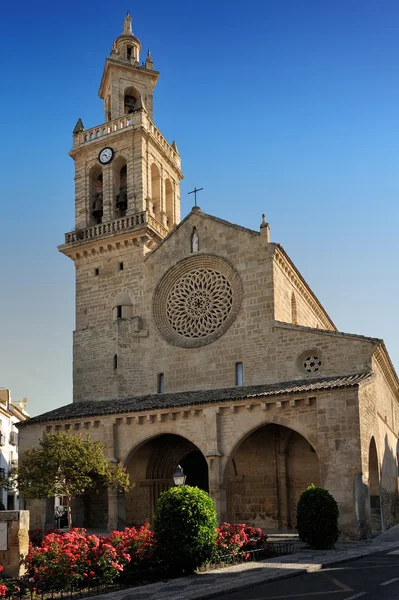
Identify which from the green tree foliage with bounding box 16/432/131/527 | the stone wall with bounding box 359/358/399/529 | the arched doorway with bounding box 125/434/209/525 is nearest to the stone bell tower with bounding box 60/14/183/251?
the arched doorway with bounding box 125/434/209/525

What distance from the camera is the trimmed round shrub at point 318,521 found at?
1719 cm

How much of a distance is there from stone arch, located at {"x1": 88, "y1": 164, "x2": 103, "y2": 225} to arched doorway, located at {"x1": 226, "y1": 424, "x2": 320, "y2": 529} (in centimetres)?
1364

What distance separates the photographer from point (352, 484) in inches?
769

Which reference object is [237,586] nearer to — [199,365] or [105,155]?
[199,365]

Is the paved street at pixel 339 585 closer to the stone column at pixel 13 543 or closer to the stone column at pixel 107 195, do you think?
the stone column at pixel 13 543

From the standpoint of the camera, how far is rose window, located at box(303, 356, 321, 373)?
2372 cm

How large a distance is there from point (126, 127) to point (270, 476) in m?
17.4

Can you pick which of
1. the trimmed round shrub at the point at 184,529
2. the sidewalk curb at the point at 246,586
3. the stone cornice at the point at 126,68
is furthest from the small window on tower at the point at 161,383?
the stone cornice at the point at 126,68

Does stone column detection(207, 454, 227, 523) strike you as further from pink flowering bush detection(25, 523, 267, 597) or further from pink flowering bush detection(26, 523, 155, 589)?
pink flowering bush detection(26, 523, 155, 589)

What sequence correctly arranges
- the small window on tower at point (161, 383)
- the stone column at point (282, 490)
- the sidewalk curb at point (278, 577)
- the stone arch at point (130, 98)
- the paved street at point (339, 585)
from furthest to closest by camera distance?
the stone arch at point (130, 98), the small window on tower at point (161, 383), the stone column at point (282, 490), the sidewalk curb at point (278, 577), the paved street at point (339, 585)


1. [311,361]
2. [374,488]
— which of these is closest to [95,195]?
[311,361]

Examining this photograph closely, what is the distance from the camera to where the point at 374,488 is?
2281 centimetres

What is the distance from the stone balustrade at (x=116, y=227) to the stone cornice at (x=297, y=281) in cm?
620

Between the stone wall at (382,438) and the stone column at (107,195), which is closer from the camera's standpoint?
the stone wall at (382,438)
